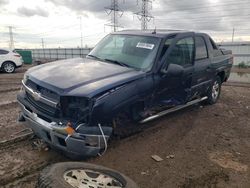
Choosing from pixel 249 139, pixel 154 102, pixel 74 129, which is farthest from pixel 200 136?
pixel 74 129

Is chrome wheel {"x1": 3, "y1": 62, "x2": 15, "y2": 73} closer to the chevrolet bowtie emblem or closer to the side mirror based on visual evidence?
the chevrolet bowtie emblem

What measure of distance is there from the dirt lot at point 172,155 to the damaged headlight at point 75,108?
0.81 m

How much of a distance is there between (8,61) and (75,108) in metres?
15.3

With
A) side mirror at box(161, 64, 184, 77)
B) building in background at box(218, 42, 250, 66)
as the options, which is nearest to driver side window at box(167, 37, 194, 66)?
side mirror at box(161, 64, 184, 77)

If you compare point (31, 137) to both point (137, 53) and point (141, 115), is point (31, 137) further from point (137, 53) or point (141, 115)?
point (137, 53)

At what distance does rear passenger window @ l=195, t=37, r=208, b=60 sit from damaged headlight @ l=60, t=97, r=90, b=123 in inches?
130

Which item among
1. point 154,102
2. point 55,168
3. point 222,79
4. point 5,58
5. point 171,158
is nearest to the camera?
point 55,168

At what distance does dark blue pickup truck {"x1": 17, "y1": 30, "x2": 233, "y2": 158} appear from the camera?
13.2ft

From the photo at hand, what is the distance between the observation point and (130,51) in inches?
216

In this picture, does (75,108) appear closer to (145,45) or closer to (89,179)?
(89,179)

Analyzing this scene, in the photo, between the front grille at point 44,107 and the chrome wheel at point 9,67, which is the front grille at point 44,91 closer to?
the front grille at point 44,107

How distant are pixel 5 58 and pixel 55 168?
15799 mm

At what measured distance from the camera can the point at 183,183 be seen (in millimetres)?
4004

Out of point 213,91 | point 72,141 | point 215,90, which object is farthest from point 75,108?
point 215,90
